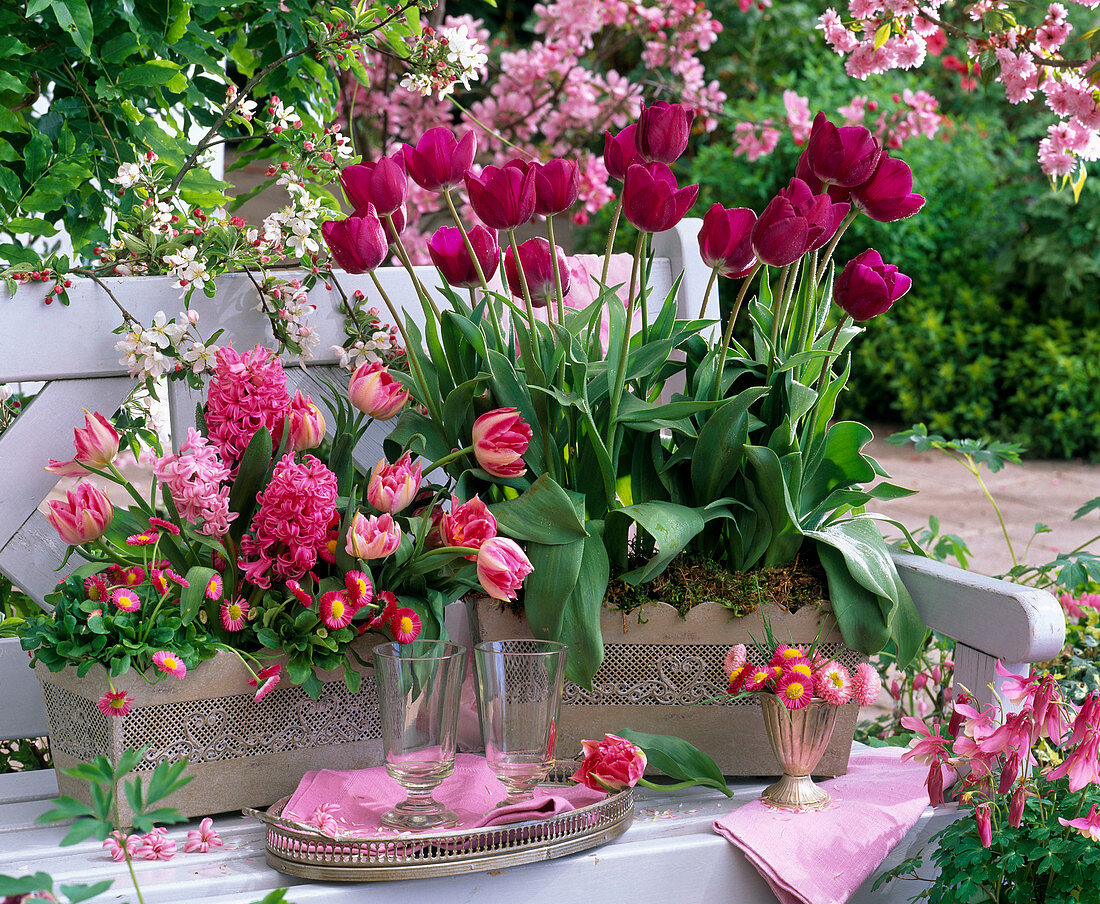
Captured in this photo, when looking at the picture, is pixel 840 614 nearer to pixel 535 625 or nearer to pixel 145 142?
pixel 535 625

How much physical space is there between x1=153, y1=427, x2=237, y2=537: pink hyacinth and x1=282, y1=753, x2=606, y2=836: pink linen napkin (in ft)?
0.86

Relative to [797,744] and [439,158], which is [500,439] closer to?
[439,158]

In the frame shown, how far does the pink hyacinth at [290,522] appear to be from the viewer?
1.03 metres

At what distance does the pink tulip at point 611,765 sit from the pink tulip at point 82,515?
0.49m

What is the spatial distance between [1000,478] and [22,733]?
16.8ft

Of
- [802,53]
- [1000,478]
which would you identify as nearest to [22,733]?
[1000,478]

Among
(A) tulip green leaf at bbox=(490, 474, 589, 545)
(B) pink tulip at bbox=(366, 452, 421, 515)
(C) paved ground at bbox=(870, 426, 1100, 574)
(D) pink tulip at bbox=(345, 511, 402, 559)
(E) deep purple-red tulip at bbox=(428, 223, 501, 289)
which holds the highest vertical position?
(E) deep purple-red tulip at bbox=(428, 223, 501, 289)

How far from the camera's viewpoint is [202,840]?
3.39ft

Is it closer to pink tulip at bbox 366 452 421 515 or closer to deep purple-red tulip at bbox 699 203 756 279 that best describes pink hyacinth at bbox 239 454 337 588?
pink tulip at bbox 366 452 421 515

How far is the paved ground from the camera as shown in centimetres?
423

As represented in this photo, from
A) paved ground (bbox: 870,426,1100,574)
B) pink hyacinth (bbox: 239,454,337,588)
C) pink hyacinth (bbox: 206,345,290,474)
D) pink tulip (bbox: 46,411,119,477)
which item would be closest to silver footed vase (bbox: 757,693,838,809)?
pink hyacinth (bbox: 239,454,337,588)

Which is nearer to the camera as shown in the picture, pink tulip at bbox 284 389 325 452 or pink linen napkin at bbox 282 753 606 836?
pink linen napkin at bbox 282 753 606 836

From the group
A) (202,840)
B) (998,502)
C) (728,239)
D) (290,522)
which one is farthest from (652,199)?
(998,502)

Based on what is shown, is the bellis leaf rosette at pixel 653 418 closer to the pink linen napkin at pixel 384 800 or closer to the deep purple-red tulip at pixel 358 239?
the deep purple-red tulip at pixel 358 239
